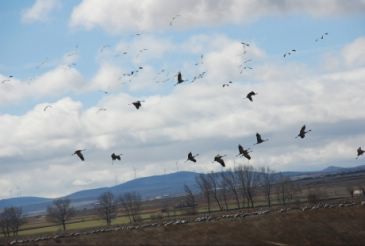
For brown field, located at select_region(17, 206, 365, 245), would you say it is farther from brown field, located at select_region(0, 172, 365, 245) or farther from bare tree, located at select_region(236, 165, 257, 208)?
bare tree, located at select_region(236, 165, 257, 208)

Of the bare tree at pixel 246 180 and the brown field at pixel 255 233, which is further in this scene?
the bare tree at pixel 246 180

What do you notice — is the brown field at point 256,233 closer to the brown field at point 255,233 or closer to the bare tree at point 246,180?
the brown field at point 255,233

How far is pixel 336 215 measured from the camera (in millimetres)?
64875

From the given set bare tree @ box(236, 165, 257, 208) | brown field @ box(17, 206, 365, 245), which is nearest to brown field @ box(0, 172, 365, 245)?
brown field @ box(17, 206, 365, 245)

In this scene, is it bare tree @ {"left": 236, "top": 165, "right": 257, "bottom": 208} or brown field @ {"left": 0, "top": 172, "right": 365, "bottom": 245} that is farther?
bare tree @ {"left": 236, "top": 165, "right": 257, "bottom": 208}

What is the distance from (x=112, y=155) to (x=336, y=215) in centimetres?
3042

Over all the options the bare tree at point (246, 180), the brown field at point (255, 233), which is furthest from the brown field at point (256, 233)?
the bare tree at point (246, 180)

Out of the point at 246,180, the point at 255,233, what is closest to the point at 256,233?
the point at 255,233

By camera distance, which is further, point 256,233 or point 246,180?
point 246,180

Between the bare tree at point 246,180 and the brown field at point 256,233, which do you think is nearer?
the brown field at point 256,233

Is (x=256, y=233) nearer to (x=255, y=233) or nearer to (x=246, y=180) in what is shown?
(x=255, y=233)

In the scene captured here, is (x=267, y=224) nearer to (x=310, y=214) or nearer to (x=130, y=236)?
(x=310, y=214)

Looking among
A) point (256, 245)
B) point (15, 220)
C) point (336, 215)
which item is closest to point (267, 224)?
point (256, 245)

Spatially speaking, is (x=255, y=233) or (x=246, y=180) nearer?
(x=255, y=233)
